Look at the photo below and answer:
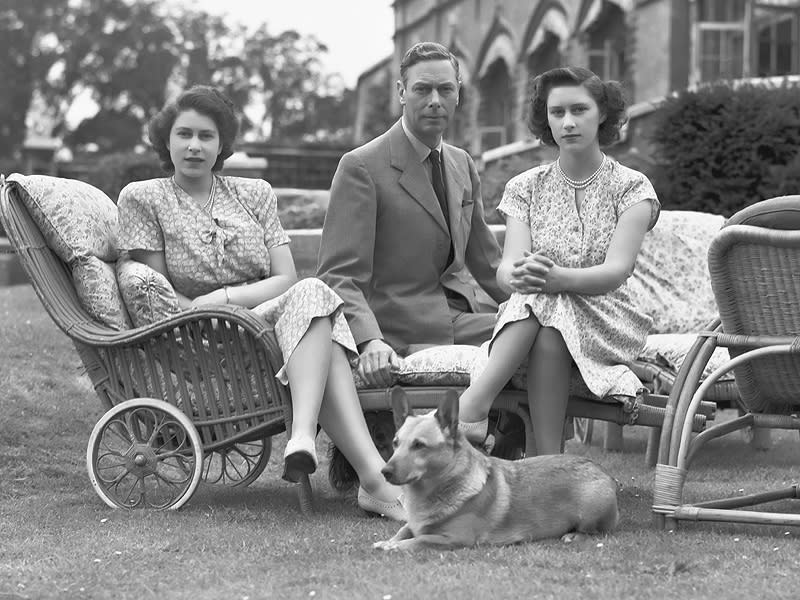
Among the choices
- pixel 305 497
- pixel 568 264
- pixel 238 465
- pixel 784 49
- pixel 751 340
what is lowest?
pixel 238 465

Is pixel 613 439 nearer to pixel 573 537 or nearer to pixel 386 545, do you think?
pixel 573 537

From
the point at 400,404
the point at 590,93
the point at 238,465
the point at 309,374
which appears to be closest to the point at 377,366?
the point at 309,374

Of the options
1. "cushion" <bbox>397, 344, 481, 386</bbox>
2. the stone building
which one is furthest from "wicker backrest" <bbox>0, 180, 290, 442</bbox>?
the stone building

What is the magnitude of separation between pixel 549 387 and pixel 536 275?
406 mm

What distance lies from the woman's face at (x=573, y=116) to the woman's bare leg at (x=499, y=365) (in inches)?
28.0

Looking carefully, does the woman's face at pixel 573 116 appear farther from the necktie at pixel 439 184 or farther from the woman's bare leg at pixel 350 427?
the woman's bare leg at pixel 350 427

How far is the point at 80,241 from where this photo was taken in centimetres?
523

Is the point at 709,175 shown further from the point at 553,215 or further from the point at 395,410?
the point at 395,410

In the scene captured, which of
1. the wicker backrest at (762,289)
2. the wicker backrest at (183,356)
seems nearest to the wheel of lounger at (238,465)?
the wicker backrest at (183,356)

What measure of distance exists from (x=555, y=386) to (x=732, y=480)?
175 centimetres

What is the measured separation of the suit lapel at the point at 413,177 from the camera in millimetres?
5523

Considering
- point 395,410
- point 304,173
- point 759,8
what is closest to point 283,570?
point 395,410

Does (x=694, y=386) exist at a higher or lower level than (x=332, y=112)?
lower

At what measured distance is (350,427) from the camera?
16.0 feet
